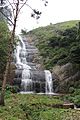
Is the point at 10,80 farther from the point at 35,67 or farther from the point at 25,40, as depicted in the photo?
the point at 25,40

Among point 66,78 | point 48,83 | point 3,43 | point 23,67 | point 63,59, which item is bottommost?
point 48,83

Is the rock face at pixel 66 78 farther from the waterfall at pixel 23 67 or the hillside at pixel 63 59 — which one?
the waterfall at pixel 23 67

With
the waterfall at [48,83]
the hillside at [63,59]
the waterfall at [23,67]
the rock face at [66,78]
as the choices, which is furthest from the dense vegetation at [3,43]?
the hillside at [63,59]

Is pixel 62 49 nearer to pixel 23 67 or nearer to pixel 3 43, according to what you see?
pixel 23 67

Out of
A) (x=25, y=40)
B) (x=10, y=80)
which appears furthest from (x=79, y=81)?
(x=25, y=40)

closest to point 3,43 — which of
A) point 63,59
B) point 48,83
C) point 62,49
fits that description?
point 48,83

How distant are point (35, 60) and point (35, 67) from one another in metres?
3.34

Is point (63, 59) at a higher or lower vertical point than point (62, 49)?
lower

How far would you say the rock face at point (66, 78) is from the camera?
35.6 m

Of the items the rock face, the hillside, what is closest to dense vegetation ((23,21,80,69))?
the hillside

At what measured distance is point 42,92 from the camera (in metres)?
35.7

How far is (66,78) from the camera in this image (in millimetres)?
36906

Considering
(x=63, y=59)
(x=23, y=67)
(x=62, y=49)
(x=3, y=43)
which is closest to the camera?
(x=3, y=43)

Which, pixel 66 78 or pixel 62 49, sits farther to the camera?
pixel 62 49
